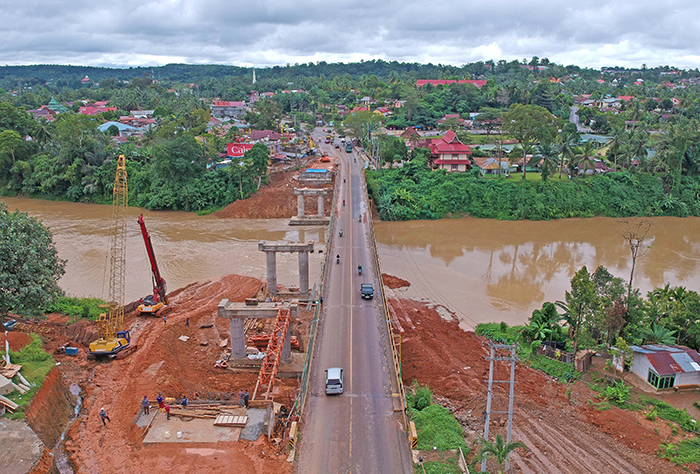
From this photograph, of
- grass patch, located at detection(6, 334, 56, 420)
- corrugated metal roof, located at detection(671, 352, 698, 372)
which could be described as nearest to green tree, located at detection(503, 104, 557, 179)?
corrugated metal roof, located at detection(671, 352, 698, 372)

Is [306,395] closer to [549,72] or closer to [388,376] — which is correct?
[388,376]

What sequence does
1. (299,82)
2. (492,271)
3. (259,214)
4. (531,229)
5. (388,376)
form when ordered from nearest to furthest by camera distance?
Answer: (388,376)
(492,271)
(531,229)
(259,214)
(299,82)

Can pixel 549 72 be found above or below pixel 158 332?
above

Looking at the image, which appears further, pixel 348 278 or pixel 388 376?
pixel 348 278

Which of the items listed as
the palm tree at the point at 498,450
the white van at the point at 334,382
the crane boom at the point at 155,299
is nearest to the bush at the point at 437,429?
the palm tree at the point at 498,450

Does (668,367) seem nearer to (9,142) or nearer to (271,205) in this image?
(271,205)

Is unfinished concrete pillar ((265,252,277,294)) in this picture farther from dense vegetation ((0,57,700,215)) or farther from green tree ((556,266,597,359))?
dense vegetation ((0,57,700,215))

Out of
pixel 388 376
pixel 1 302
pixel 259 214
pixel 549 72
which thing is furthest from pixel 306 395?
pixel 549 72
